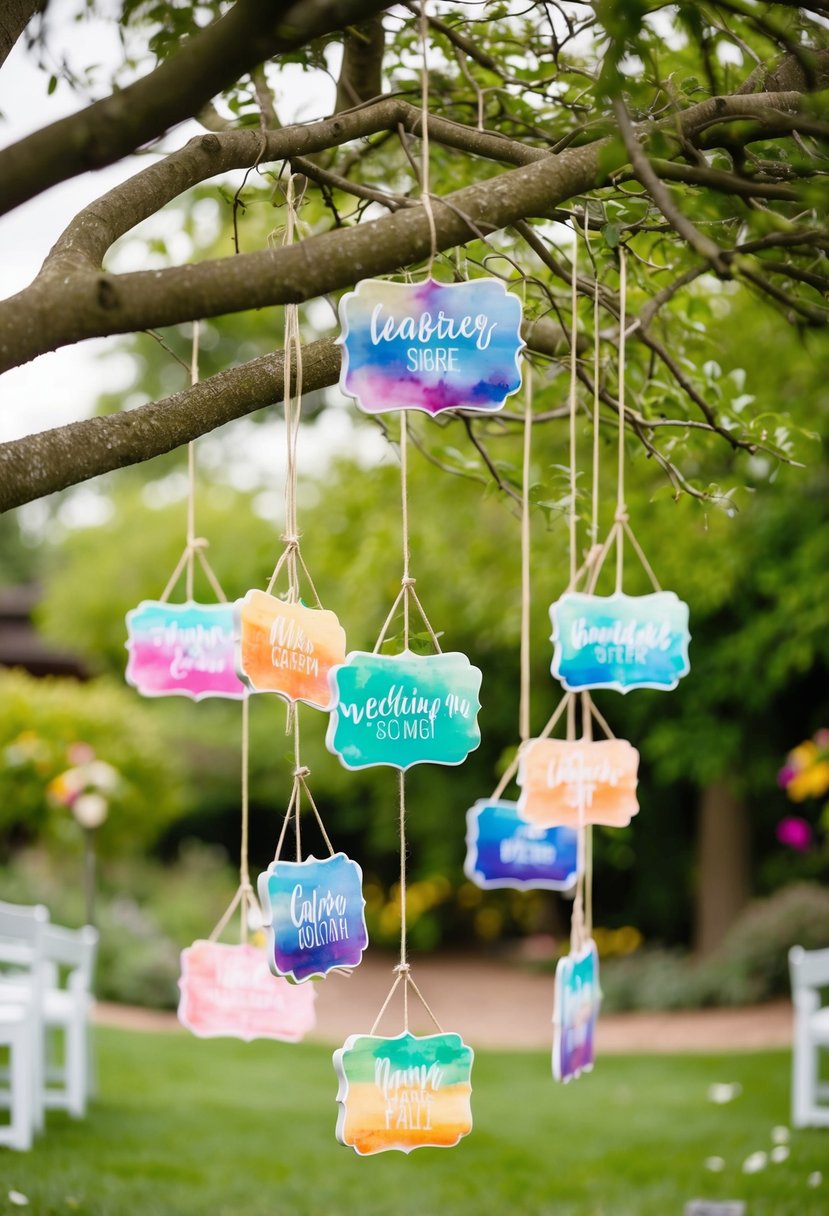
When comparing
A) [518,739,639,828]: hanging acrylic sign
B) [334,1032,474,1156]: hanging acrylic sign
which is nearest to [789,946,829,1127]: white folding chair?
[518,739,639,828]: hanging acrylic sign

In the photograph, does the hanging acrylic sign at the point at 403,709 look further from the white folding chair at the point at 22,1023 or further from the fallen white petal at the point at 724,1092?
the fallen white petal at the point at 724,1092

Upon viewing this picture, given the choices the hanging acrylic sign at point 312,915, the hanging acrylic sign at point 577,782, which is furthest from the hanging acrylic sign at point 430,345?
the hanging acrylic sign at point 312,915

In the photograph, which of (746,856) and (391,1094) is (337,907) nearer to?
(391,1094)

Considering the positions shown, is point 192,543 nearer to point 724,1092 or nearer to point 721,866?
point 724,1092

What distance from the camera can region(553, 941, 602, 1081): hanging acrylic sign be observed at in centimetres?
237

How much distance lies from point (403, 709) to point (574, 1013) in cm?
71

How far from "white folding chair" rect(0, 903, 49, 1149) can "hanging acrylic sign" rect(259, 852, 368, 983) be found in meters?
2.72

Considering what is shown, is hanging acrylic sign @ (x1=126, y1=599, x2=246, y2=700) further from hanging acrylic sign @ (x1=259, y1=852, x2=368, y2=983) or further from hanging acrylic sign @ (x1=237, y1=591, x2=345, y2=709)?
hanging acrylic sign @ (x1=259, y1=852, x2=368, y2=983)

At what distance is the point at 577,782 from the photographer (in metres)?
2.49

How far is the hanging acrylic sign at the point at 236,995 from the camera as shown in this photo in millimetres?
2668

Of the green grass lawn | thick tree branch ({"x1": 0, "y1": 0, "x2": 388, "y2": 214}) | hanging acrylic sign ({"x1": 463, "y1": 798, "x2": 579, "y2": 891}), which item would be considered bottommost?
the green grass lawn

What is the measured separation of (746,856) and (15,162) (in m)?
9.76

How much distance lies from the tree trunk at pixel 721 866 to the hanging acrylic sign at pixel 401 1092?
8.53 m

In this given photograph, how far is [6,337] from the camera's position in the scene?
→ 1.87 m
